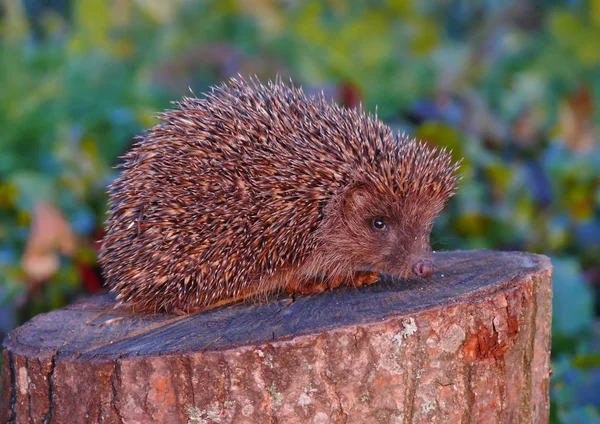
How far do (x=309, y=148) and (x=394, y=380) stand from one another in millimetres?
1474

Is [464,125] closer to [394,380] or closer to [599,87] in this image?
[599,87]

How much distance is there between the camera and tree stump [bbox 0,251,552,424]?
3.74 meters

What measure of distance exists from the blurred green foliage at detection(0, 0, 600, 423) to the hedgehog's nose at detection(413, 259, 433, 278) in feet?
3.40

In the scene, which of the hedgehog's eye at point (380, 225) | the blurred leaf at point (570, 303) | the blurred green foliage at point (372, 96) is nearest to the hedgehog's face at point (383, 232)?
the hedgehog's eye at point (380, 225)

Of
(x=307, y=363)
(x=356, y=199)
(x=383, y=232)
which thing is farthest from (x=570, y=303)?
(x=307, y=363)

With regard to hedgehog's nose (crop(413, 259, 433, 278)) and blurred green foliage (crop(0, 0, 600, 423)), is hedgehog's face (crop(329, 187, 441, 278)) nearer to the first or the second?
hedgehog's nose (crop(413, 259, 433, 278))

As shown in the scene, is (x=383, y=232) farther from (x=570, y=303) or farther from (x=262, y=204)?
(x=570, y=303)

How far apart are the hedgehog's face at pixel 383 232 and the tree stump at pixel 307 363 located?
415 mm

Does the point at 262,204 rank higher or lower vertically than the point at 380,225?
higher

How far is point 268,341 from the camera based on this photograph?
372 cm

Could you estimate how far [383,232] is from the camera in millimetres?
4875

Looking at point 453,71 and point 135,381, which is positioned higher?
point 453,71

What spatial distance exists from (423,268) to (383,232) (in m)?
0.41

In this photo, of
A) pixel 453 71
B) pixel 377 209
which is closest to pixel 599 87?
pixel 453 71
